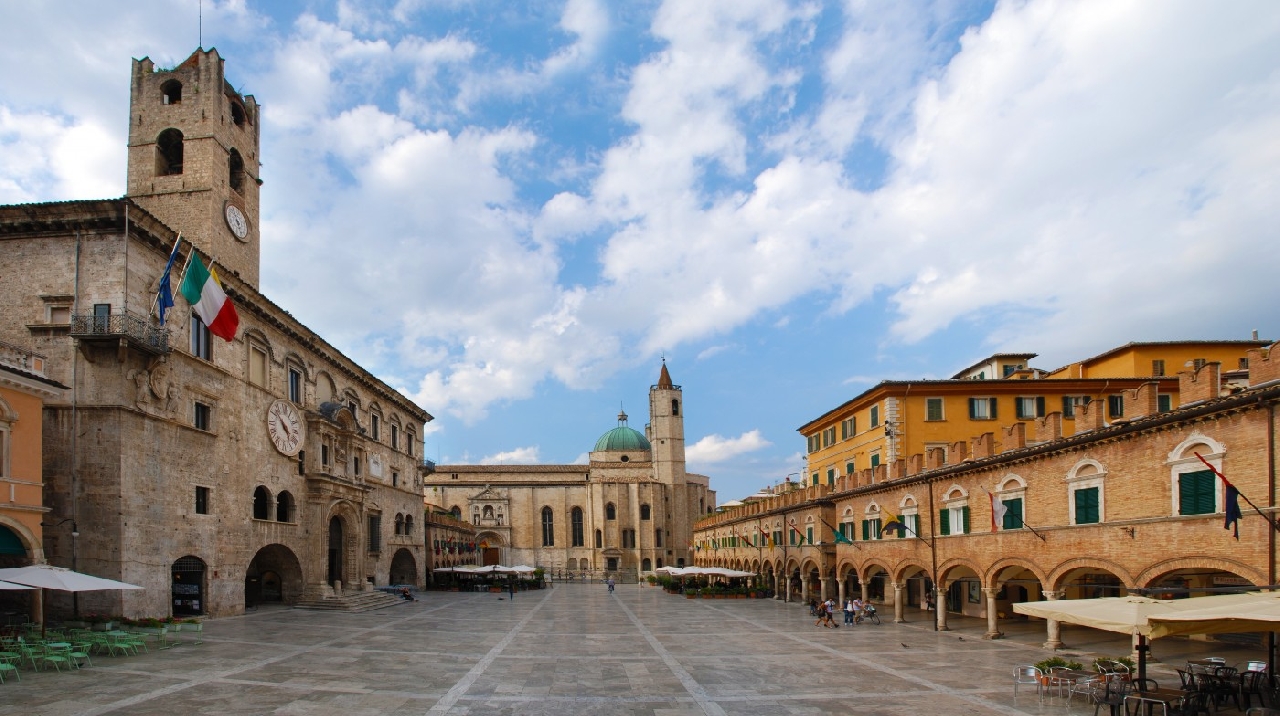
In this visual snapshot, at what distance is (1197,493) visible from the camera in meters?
19.4

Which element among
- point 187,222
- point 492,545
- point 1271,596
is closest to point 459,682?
point 1271,596

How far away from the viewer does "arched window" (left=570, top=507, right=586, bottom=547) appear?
4203 inches

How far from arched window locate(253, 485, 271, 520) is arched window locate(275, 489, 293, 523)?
43.2 inches

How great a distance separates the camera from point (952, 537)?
101ft

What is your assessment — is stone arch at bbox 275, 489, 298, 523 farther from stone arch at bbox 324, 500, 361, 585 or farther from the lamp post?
the lamp post

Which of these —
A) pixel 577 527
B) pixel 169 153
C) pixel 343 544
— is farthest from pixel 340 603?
pixel 577 527

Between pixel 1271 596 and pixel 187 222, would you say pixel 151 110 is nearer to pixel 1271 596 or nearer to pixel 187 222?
pixel 187 222

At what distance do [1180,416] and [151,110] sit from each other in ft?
142

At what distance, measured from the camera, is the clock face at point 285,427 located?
38.2m

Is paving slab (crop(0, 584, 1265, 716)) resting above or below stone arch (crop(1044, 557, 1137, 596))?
below

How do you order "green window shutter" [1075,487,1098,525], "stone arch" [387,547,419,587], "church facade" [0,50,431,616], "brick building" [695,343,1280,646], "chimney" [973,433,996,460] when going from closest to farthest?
"brick building" [695,343,1280,646] → "green window shutter" [1075,487,1098,525] → "church facade" [0,50,431,616] → "chimney" [973,433,996,460] → "stone arch" [387,547,419,587]

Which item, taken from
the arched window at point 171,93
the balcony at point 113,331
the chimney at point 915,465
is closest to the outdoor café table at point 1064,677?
the chimney at point 915,465

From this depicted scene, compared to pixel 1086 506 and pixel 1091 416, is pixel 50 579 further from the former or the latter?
pixel 1091 416

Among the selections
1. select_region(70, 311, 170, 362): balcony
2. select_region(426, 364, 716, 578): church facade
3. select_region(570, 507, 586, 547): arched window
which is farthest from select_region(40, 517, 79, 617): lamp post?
select_region(570, 507, 586, 547): arched window
